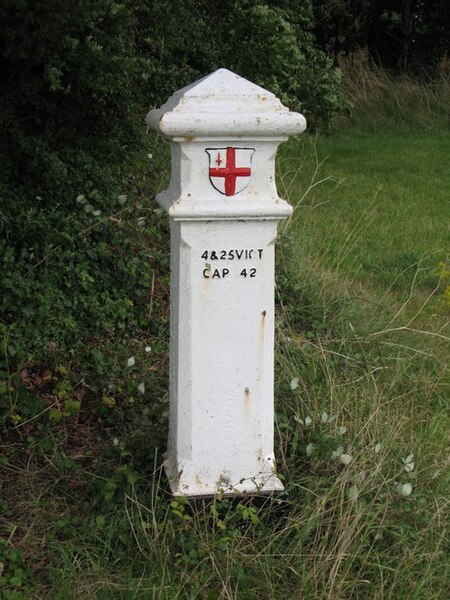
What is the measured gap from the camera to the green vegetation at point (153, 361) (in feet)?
9.92

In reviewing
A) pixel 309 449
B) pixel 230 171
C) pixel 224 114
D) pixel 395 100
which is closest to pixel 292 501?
pixel 309 449

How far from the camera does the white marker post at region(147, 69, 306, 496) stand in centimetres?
290

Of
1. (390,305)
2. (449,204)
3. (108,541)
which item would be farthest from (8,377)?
(449,204)

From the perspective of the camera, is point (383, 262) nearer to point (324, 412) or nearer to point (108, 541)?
point (324, 412)

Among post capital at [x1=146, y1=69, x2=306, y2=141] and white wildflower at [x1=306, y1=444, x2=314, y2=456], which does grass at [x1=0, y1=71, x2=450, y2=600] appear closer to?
white wildflower at [x1=306, y1=444, x2=314, y2=456]

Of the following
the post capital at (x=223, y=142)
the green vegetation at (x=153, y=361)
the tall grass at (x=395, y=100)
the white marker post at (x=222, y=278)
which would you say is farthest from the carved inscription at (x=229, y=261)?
the tall grass at (x=395, y=100)

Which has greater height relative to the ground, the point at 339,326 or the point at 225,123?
the point at 225,123

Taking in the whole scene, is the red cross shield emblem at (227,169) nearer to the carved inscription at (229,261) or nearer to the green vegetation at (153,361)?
the carved inscription at (229,261)

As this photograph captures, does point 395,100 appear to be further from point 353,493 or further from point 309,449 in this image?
point 353,493

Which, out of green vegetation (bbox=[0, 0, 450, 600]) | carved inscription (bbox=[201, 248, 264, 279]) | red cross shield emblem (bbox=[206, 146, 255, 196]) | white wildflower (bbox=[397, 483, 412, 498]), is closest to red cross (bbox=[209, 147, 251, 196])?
red cross shield emblem (bbox=[206, 146, 255, 196])

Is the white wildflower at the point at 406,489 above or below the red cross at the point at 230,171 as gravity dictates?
below

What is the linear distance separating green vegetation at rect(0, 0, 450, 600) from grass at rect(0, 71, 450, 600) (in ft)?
0.03

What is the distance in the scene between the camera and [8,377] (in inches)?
156

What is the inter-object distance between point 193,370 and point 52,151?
2.20 metres
